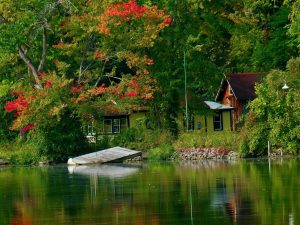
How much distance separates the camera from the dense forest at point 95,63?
2279 inches

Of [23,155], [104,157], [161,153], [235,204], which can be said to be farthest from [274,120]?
[235,204]

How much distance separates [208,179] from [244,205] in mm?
10663

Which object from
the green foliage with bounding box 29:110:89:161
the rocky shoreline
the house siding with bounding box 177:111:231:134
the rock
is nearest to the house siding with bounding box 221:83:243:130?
the house siding with bounding box 177:111:231:134

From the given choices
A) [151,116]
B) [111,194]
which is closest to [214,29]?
[151,116]

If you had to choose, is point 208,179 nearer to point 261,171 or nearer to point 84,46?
point 261,171

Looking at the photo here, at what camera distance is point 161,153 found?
184ft

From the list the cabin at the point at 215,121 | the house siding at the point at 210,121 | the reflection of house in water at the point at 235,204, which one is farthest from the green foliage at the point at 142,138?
the reflection of house in water at the point at 235,204

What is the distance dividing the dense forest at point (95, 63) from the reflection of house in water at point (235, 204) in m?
20.7

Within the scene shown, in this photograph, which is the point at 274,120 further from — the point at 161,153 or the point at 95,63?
the point at 95,63

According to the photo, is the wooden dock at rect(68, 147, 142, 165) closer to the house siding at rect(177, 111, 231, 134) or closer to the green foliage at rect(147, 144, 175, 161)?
the green foliage at rect(147, 144, 175, 161)

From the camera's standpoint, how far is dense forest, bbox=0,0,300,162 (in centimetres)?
5788

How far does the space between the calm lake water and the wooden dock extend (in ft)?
21.8

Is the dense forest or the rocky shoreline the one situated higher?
the dense forest

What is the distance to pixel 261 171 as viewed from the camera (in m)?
40.8
